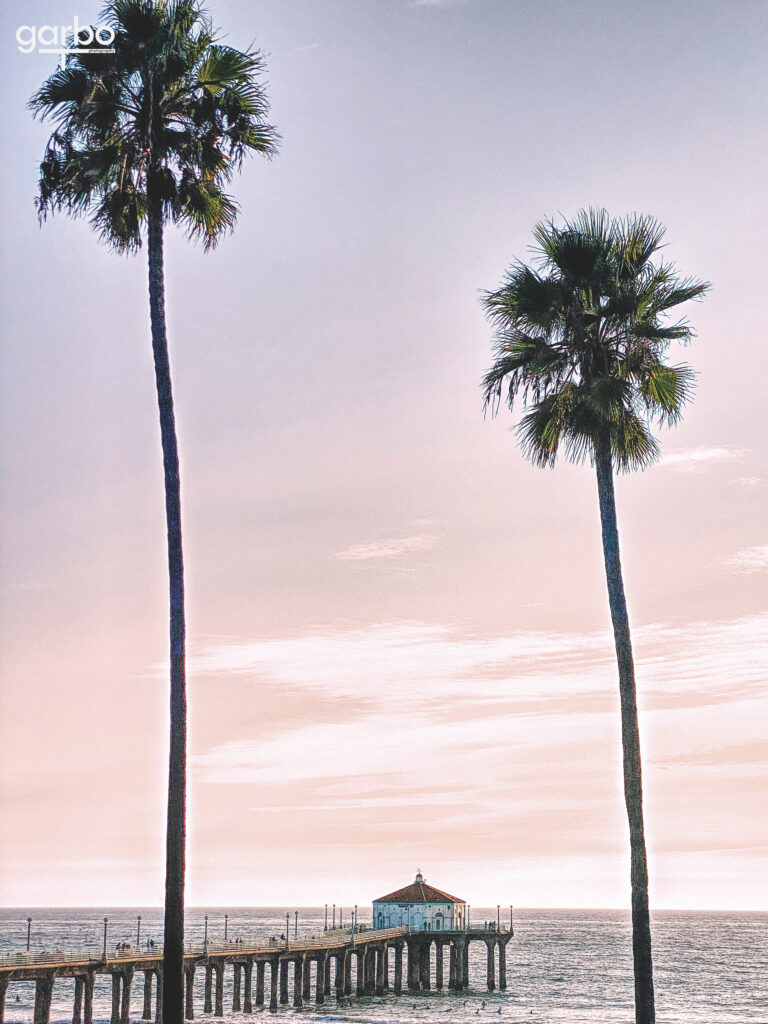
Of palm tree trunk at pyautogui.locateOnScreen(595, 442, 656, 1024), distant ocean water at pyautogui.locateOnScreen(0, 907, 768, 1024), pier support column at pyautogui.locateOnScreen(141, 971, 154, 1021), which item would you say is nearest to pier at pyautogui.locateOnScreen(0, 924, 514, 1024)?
pier support column at pyautogui.locateOnScreen(141, 971, 154, 1021)

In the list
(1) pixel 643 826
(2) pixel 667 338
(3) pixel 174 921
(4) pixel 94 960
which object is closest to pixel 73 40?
(2) pixel 667 338

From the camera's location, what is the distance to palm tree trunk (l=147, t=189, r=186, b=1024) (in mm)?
16281

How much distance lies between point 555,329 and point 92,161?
779 centimetres

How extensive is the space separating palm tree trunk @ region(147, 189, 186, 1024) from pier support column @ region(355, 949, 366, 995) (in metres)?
61.5

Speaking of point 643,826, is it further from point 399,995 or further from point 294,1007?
point 399,995

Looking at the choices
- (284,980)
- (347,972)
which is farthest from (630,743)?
(347,972)

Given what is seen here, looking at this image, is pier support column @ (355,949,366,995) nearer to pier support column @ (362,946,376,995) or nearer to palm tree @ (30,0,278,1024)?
pier support column @ (362,946,376,995)

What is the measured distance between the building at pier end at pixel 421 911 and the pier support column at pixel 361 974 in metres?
5.11

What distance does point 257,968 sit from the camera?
62531 mm

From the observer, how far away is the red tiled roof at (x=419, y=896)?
268 ft

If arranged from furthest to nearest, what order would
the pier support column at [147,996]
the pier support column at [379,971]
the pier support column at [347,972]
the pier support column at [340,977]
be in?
the pier support column at [379,971], the pier support column at [347,972], the pier support column at [340,977], the pier support column at [147,996]

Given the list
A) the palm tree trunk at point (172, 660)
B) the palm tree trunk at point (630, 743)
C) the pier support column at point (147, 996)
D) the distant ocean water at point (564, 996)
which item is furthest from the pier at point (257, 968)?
the palm tree trunk at point (630, 743)

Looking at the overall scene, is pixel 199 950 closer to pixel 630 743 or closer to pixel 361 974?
pixel 361 974

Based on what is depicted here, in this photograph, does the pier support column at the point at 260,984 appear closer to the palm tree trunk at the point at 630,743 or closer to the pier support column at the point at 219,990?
the pier support column at the point at 219,990
